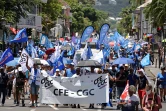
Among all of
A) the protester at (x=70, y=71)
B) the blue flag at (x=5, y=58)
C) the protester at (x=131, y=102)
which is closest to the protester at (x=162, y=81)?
the protester at (x=70, y=71)

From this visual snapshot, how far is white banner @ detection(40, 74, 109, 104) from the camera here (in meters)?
21.4

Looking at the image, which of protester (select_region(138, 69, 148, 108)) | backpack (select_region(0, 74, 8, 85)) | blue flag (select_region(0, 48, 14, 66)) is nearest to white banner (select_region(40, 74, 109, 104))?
protester (select_region(138, 69, 148, 108))

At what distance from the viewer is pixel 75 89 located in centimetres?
2161

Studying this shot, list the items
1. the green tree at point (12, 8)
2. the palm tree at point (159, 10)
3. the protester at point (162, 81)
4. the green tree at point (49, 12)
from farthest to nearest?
the green tree at point (49, 12)
the palm tree at point (159, 10)
the green tree at point (12, 8)
the protester at point (162, 81)

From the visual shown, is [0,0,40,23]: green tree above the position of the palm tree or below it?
below

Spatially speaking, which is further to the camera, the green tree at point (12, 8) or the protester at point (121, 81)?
the green tree at point (12, 8)

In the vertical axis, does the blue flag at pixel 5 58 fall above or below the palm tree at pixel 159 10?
below

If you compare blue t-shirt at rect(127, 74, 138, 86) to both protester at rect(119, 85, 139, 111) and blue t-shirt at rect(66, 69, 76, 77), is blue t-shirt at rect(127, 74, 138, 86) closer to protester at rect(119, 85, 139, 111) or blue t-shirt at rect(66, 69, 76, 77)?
blue t-shirt at rect(66, 69, 76, 77)

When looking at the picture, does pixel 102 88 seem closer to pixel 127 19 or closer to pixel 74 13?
pixel 74 13

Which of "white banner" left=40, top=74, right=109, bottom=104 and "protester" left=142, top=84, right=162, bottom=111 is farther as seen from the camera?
"white banner" left=40, top=74, right=109, bottom=104

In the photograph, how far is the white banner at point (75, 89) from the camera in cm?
2142

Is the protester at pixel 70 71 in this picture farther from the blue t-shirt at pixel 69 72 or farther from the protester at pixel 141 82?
the protester at pixel 141 82

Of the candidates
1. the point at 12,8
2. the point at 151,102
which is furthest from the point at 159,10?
the point at 151,102

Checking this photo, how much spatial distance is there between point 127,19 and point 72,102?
13284cm
